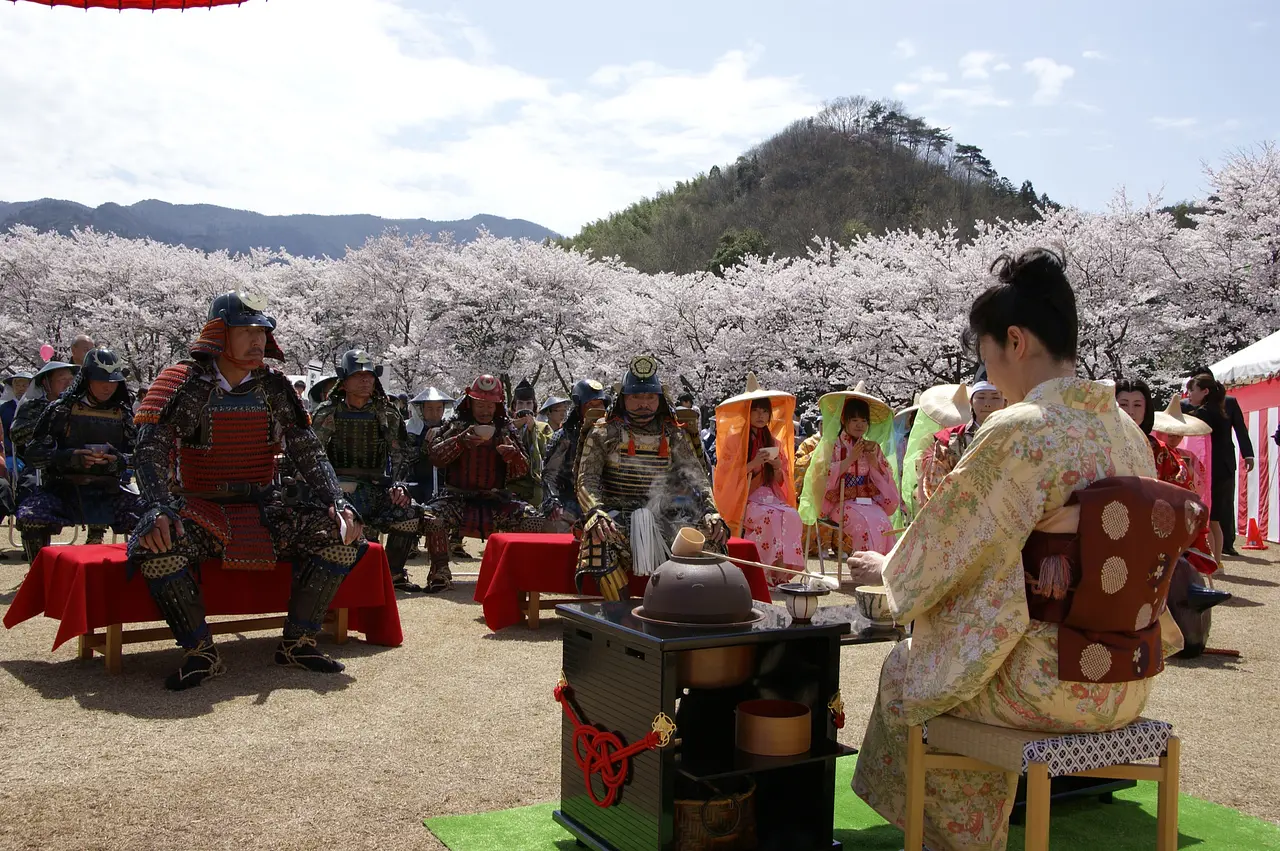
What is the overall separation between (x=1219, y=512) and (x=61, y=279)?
32.7m

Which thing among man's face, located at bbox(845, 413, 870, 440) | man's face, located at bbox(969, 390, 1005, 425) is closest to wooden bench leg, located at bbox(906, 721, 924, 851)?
man's face, located at bbox(969, 390, 1005, 425)

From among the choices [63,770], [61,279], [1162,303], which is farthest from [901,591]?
[61,279]

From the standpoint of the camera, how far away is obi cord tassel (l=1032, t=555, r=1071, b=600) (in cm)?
279

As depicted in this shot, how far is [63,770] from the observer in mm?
3930

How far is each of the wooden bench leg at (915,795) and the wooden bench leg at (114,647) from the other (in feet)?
13.9

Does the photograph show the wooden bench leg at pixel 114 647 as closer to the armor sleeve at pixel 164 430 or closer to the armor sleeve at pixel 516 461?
the armor sleeve at pixel 164 430

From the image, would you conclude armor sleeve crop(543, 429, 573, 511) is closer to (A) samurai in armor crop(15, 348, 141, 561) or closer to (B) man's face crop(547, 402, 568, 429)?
(A) samurai in armor crop(15, 348, 141, 561)

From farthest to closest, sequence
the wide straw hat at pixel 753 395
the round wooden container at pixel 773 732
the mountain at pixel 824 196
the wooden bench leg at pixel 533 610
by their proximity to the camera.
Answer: the mountain at pixel 824 196 < the wide straw hat at pixel 753 395 < the wooden bench leg at pixel 533 610 < the round wooden container at pixel 773 732

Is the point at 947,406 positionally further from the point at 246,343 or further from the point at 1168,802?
the point at 1168,802

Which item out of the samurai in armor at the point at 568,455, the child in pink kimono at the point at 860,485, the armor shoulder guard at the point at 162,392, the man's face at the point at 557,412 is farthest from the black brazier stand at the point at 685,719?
the man's face at the point at 557,412

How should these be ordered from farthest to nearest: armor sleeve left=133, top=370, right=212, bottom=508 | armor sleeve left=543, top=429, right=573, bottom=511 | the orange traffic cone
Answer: the orange traffic cone < armor sleeve left=543, top=429, right=573, bottom=511 < armor sleeve left=133, top=370, right=212, bottom=508

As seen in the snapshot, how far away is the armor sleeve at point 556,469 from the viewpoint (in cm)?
770

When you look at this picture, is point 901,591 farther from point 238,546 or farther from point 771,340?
point 771,340

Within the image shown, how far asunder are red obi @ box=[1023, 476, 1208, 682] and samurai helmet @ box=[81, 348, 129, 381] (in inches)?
267
